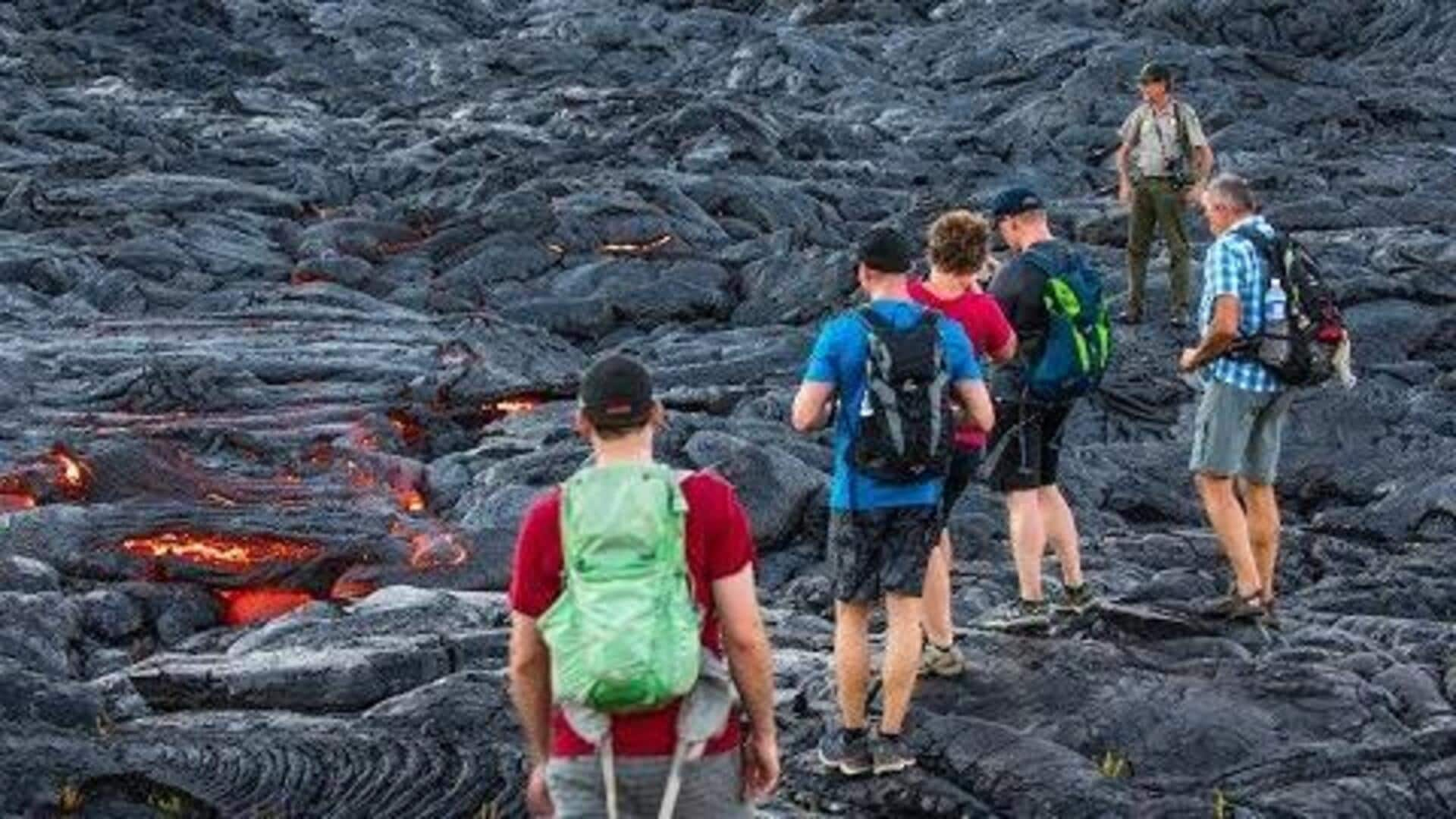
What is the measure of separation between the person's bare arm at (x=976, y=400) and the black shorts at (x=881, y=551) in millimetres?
517

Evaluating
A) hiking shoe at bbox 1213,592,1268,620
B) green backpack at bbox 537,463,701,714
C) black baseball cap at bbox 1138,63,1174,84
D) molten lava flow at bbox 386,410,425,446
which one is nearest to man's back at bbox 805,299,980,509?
green backpack at bbox 537,463,701,714

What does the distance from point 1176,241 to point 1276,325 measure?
12.6 m

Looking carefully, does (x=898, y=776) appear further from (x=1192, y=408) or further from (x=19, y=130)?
(x=19, y=130)

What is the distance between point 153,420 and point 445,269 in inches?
443

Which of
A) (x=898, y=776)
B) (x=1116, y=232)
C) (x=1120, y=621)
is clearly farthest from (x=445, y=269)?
(x=898, y=776)

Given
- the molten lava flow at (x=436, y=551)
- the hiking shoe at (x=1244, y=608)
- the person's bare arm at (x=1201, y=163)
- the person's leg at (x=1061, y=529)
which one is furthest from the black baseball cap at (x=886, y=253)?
the person's bare arm at (x=1201, y=163)

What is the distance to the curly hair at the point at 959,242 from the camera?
33.7 feet

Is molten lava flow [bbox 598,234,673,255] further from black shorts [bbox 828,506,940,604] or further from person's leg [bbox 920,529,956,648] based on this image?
black shorts [bbox 828,506,940,604]

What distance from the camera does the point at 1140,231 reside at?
23688 mm

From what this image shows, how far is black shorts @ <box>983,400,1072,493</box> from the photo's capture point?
11633 mm

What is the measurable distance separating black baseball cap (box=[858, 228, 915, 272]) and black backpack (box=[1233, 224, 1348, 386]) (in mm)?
3473

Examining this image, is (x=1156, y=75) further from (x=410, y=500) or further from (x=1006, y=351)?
(x=1006, y=351)

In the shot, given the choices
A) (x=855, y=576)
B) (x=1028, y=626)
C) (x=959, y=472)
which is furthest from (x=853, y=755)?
(x=1028, y=626)

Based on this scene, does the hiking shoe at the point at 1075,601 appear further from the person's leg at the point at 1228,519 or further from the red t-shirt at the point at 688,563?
the red t-shirt at the point at 688,563
